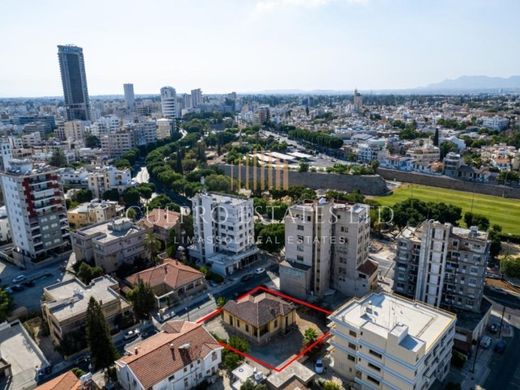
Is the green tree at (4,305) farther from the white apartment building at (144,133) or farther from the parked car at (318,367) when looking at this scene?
the white apartment building at (144,133)

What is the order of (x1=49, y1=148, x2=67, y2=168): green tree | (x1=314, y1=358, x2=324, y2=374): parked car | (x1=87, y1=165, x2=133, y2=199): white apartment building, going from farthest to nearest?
(x1=49, y1=148, x2=67, y2=168): green tree → (x1=87, y1=165, x2=133, y2=199): white apartment building → (x1=314, y1=358, x2=324, y2=374): parked car

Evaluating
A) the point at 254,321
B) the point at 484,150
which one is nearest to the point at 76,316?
the point at 254,321

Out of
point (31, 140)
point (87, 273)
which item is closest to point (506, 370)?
point (87, 273)

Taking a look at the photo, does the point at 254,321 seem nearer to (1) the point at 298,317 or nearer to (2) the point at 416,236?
(1) the point at 298,317

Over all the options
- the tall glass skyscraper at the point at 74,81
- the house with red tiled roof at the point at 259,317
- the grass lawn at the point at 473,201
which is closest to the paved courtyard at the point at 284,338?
the house with red tiled roof at the point at 259,317

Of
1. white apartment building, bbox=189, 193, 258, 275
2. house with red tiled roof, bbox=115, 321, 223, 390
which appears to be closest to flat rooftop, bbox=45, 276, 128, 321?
house with red tiled roof, bbox=115, 321, 223, 390

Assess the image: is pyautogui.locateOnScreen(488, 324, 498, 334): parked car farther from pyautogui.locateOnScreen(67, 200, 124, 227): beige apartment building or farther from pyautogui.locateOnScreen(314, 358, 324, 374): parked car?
pyautogui.locateOnScreen(67, 200, 124, 227): beige apartment building
